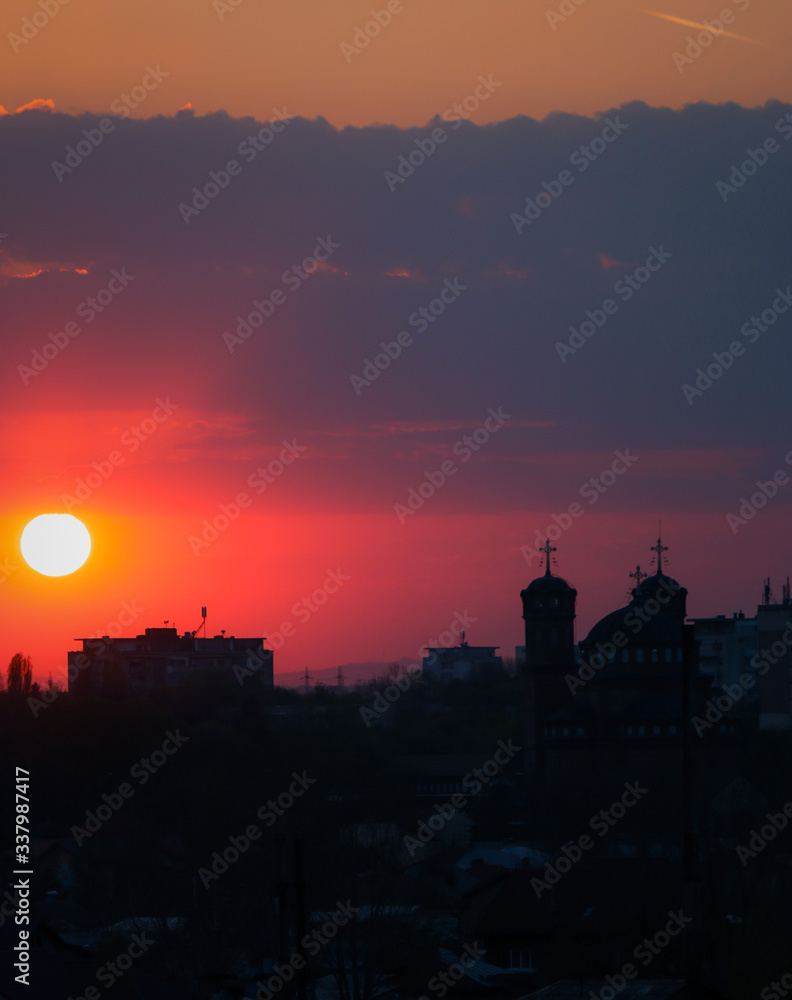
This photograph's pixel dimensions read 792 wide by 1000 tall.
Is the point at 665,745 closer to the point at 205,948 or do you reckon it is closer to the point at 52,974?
the point at 205,948

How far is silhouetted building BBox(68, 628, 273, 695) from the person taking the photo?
145375 mm

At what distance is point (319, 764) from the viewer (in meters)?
77.2

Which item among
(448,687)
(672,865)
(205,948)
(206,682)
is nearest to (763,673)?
(206,682)

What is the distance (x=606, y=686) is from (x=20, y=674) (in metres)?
43.3

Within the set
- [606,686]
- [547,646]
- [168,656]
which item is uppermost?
[168,656]

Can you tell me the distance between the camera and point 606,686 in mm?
83250

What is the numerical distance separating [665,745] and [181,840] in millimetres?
30968

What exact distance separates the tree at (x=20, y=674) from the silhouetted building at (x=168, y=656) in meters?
29.8

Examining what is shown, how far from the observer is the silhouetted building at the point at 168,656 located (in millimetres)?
145375

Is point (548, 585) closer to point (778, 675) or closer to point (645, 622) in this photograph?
point (645, 622)

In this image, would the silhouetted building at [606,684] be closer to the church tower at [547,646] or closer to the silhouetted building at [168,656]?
the church tower at [547,646]

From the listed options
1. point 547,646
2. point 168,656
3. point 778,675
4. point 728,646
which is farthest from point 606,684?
point 168,656

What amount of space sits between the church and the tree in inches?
1429

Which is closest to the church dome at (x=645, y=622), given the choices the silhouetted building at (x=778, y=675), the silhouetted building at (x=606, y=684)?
the silhouetted building at (x=606, y=684)
